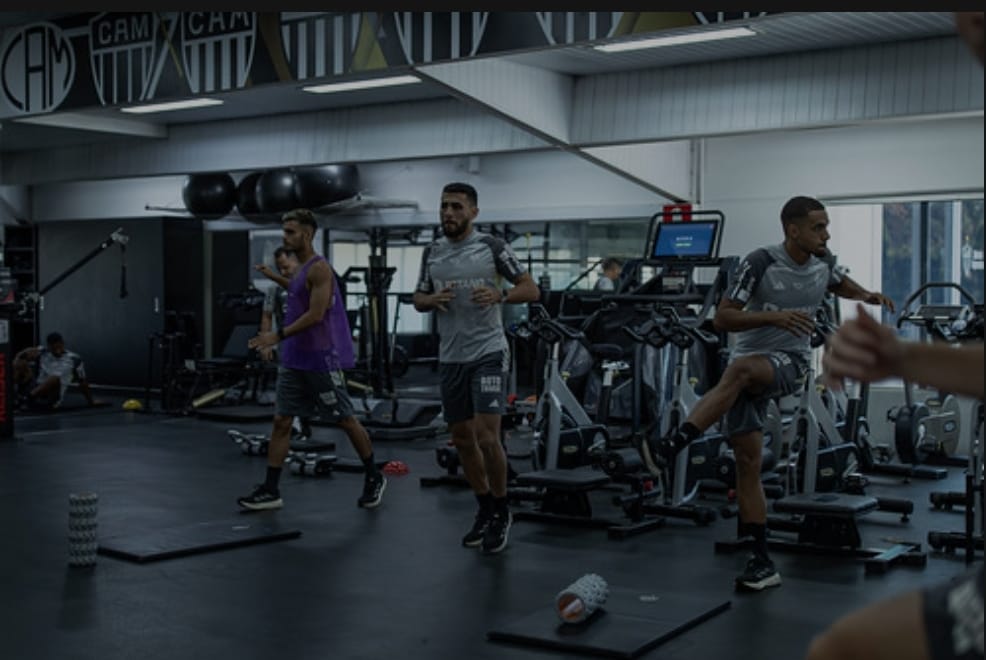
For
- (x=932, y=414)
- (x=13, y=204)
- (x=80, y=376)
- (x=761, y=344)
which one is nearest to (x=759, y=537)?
(x=761, y=344)

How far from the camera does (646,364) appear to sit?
7.41 m

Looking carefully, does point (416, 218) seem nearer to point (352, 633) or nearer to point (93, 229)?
point (93, 229)

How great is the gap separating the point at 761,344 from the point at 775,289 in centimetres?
22

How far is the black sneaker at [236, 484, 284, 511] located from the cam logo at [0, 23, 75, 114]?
4470 millimetres

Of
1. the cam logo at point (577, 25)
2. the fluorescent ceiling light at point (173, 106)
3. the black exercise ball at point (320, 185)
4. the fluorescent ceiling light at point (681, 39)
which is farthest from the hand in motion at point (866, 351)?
the black exercise ball at point (320, 185)

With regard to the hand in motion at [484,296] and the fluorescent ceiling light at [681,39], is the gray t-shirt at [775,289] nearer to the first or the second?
the hand in motion at [484,296]

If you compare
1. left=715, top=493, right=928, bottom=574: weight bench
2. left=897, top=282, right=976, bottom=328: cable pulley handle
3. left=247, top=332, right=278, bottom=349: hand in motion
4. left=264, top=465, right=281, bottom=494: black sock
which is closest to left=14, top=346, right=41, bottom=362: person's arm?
left=264, top=465, right=281, bottom=494: black sock

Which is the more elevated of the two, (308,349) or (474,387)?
(308,349)

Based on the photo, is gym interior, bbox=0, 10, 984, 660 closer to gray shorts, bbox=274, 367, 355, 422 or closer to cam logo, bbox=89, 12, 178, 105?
cam logo, bbox=89, 12, 178, 105

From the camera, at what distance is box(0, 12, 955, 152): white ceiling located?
7750 millimetres

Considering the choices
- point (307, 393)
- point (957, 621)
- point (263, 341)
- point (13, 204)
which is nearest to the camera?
point (957, 621)

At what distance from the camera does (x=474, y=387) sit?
5.21 meters

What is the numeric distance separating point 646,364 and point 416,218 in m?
7.27

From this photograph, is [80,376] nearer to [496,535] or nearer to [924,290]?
[496,535]
